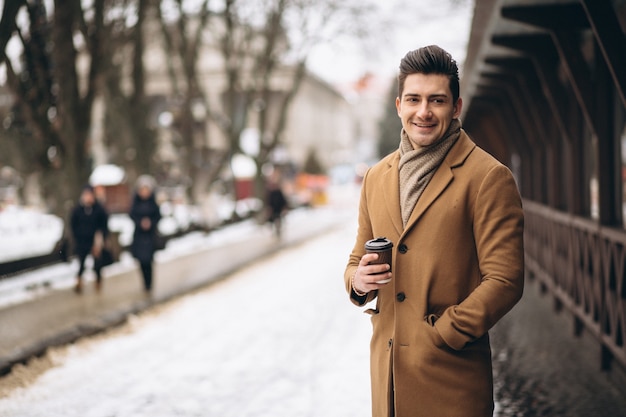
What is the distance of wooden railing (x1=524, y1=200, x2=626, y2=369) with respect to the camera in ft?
21.8

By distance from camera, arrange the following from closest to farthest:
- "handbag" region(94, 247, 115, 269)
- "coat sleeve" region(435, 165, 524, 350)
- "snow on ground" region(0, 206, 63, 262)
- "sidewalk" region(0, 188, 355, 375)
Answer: "coat sleeve" region(435, 165, 524, 350) < "sidewalk" region(0, 188, 355, 375) < "handbag" region(94, 247, 115, 269) < "snow on ground" region(0, 206, 63, 262)

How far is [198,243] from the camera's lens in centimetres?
2325

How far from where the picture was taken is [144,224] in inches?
508

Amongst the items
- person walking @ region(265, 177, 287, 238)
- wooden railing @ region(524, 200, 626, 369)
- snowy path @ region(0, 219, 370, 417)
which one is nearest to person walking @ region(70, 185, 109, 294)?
snowy path @ region(0, 219, 370, 417)

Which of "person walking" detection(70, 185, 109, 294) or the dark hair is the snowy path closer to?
"person walking" detection(70, 185, 109, 294)

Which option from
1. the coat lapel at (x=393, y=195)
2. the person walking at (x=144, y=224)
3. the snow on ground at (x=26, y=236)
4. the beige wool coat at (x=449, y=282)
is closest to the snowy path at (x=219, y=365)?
the person walking at (x=144, y=224)

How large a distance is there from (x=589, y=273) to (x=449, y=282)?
19.2 feet

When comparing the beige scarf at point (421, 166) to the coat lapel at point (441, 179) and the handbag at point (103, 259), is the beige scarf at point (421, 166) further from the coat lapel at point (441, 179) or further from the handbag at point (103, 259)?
the handbag at point (103, 259)

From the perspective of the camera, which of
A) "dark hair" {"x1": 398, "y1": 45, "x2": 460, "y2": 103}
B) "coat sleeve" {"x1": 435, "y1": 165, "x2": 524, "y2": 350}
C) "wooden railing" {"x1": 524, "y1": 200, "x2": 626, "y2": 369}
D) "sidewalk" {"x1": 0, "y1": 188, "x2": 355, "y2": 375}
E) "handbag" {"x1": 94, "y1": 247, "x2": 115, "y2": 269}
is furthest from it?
"handbag" {"x1": 94, "y1": 247, "x2": 115, "y2": 269}

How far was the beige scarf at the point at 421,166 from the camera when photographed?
2711mm

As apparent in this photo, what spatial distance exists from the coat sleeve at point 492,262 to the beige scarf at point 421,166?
187 mm

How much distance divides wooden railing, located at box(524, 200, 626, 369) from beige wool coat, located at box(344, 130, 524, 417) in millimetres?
3999

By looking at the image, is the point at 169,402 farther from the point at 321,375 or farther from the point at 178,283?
the point at 178,283

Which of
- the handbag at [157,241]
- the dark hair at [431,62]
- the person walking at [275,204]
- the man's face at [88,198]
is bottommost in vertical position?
the person walking at [275,204]
